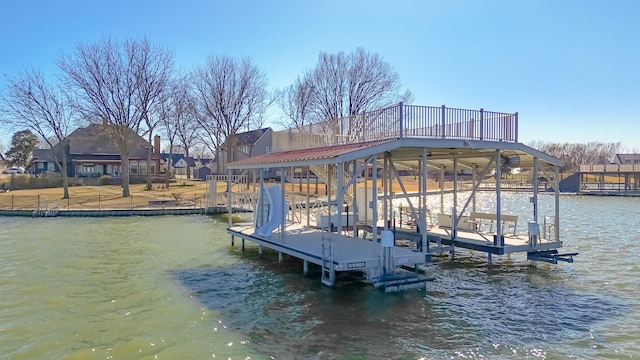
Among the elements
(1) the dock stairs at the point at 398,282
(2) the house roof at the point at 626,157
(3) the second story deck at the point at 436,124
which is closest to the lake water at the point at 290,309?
(1) the dock stairs at the point at 398,282

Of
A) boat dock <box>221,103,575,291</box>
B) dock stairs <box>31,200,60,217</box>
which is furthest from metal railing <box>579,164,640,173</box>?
dock stairs <box>31,200,60,217</box>

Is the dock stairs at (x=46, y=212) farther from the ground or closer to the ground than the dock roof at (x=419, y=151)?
A: closer to the ground

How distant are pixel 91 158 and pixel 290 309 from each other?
56.8 metres

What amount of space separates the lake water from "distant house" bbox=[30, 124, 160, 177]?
4326 centimetres

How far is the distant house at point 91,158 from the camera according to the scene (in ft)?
191

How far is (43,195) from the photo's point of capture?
132ft

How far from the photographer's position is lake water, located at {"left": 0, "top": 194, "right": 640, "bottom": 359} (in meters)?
8.48

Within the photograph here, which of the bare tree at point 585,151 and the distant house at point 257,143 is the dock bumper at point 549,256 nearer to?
the distant house at point 257,143

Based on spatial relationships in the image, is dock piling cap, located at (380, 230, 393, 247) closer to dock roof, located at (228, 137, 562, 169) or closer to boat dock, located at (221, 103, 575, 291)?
boat dock, located at (221, 103, 575, 291)

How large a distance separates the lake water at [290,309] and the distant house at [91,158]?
43.3m

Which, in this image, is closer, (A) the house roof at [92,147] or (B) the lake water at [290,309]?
(B) the lake water at [290,309]

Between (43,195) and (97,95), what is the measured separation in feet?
31.9

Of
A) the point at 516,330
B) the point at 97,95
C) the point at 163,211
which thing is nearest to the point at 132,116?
the point at 97,95

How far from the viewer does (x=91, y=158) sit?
5975 centimetres
